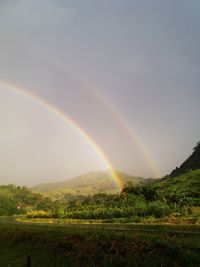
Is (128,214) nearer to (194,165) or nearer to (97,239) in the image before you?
(97,239)

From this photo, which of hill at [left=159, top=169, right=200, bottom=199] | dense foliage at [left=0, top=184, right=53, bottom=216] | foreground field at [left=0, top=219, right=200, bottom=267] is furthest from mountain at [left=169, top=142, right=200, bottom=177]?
foreground field at [left=0, top=219, right=200, bottom=267]

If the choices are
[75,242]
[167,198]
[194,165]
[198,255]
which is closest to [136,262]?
[198,255]

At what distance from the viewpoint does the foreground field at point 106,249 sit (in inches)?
563

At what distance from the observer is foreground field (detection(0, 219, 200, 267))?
1429cm

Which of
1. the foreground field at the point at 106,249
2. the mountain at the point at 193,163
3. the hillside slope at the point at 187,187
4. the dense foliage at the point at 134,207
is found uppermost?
the mountain at the point at 193,163

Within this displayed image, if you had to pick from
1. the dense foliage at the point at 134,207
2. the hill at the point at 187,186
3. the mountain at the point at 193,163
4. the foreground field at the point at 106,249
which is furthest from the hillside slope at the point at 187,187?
the mountain at the point at 193,163

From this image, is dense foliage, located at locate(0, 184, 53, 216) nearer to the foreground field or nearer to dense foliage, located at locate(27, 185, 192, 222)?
dense foliage, located at locate(27, 185, 192, 222)

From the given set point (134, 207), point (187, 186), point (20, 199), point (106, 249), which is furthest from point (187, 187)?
point (20, 199)

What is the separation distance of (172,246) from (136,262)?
58.5 inches

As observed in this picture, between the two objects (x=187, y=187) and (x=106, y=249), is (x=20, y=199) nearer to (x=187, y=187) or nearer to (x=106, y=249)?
(x=187, y=187)

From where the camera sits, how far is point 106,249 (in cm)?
1633

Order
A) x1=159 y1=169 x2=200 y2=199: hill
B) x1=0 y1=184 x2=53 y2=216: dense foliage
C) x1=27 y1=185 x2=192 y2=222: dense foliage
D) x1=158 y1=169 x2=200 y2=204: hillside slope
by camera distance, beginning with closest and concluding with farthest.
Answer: x1=27 y1=185 x2=192 y2=222: dense foliage
x1=158 y1=169 x2=200 y2=204: hillside slope
x1=159 y1=169 x2=200 y2=199: hill
x1=0 y1=184 x2=53 y2=216: dense foliage

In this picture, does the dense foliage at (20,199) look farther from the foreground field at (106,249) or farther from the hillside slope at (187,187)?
the foreground field at (106,249)

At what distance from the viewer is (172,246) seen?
14680 mm
